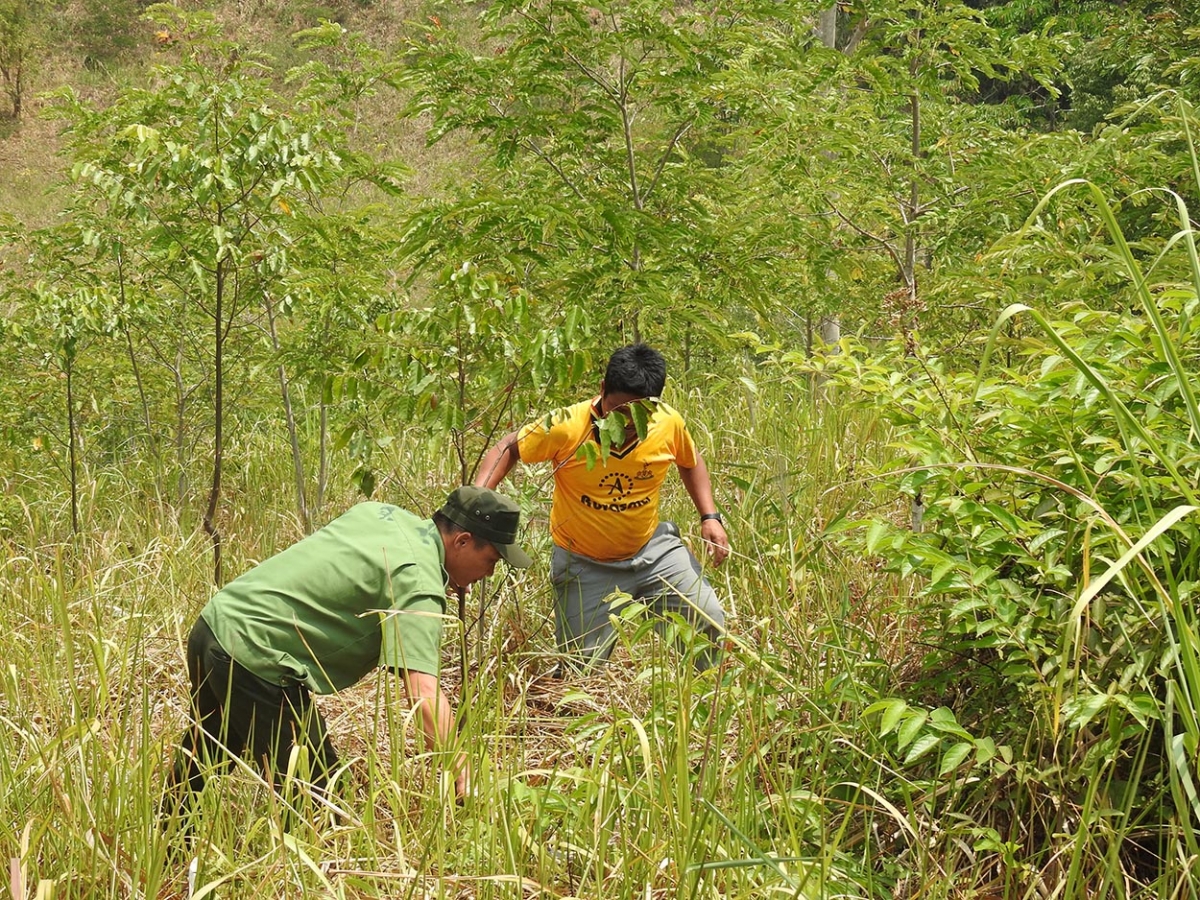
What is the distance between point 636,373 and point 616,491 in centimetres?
67

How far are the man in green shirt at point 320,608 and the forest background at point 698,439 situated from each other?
0.19m

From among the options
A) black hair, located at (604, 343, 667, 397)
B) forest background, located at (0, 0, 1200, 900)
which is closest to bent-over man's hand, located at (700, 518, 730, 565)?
forest background, located at (0, 0, 1200, 900)

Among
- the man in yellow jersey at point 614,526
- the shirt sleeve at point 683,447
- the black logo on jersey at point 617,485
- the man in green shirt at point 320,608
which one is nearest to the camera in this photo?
the man in green shirt at point 320,608

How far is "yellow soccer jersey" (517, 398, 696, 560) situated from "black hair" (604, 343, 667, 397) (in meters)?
0.32

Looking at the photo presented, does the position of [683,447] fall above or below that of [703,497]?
above

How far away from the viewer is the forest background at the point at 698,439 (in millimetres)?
2162

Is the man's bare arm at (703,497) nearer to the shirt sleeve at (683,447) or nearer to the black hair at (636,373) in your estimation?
the shirt sleeve at (683,447)

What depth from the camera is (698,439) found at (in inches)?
228

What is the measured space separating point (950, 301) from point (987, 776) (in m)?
2.34

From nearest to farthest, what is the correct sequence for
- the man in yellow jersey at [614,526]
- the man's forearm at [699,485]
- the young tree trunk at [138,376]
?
the man in yellow jersey at [614,526] < the man's forearm at [699,485] < the young tree trunk at [138,376]

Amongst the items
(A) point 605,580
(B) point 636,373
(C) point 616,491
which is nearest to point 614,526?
→ (C) point 616,491

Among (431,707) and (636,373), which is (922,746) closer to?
(431,707)

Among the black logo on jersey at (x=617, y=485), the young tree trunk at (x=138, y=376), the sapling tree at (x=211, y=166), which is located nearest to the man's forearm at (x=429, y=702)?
the black logo on jersey at (x=617, y=485)

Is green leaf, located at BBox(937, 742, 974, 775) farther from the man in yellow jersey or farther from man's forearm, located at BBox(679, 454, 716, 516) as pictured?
man's forearm, located at BBox(679, 454, 716, 516)
